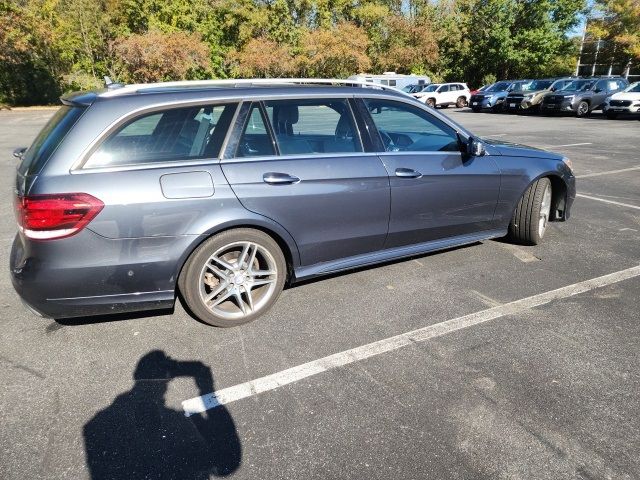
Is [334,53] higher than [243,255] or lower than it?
higher

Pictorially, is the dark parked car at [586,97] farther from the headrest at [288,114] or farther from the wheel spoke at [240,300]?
the wheel spoke at [240,300]

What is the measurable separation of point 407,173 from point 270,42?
134 feet

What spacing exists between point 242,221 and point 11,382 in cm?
164

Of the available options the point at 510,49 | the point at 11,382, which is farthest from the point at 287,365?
the point at 510,49

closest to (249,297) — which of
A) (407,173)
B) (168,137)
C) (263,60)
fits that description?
(168,137)

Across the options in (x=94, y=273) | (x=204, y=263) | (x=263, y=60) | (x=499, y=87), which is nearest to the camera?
(x=94, y=273)

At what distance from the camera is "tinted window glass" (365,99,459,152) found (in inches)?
154

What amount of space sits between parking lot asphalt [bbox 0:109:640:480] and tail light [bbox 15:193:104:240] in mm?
834

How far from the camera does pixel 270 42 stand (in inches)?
1615

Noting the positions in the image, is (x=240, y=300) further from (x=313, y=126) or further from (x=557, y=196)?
(x=557, y=196)

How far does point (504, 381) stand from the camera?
2756 mm

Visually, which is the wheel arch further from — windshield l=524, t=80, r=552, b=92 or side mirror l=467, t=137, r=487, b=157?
windshield l=524, t=80, r=552, b=92

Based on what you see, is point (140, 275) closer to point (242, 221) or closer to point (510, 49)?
Result: point (242, 221)

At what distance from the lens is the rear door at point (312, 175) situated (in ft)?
10.7
